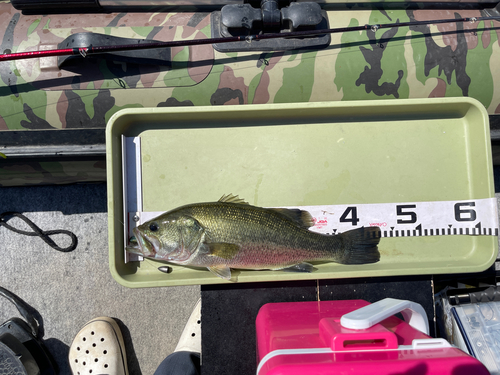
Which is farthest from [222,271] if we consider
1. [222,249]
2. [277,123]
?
[277,123]

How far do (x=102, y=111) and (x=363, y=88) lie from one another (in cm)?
135

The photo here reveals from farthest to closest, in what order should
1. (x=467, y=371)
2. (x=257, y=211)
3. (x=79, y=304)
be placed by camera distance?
(x=79, y=304), (x=257, y=211), (x=467, y=371)

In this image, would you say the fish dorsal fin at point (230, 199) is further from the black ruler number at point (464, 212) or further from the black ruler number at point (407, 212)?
the black ruler number at point (464, 212)

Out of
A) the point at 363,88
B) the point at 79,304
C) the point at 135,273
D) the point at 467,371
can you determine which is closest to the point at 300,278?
the point at 467,371

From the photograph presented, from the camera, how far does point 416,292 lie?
71.7 inches

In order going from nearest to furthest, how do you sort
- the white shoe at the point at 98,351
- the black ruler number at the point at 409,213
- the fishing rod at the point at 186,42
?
the fishing rod at the point at 186,42
the black ruler number at the point at 409,213
the white shoe at the point at 98,351

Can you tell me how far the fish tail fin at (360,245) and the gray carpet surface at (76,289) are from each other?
131 centimetres

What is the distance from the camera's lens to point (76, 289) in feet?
7.66

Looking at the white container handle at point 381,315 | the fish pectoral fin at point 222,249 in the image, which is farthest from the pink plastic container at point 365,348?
the fish pectoral fin at point 222,249

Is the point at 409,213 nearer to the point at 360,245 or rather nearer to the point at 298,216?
the point at 360,245

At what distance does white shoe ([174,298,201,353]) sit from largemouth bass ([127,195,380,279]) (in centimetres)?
86

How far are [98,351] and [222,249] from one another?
4.52ft

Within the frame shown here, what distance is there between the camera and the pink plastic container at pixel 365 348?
3.59 ft

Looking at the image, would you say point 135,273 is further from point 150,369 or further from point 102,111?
point 150,369
